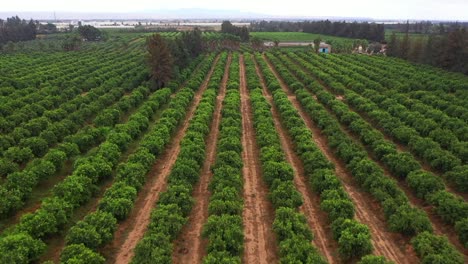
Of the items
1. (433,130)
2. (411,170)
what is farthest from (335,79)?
(411,170)

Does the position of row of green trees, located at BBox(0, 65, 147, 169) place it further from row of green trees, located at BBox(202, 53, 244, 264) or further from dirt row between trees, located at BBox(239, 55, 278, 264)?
dirt row between trees, located at BBox(239, 55, 278, 264)

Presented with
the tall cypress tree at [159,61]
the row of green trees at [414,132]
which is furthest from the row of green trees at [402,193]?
the tall cypress tree at [159,61]

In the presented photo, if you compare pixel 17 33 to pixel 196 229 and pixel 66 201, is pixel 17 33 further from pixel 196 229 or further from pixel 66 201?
pixel 196 229

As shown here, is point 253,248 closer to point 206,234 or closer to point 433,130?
point 206,234

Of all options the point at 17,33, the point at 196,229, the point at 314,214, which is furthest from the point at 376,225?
the point at 17,33

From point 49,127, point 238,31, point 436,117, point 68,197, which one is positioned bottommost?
point 68,197

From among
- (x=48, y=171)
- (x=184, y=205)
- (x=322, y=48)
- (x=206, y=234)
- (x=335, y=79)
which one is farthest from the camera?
(x=322, y=48)
